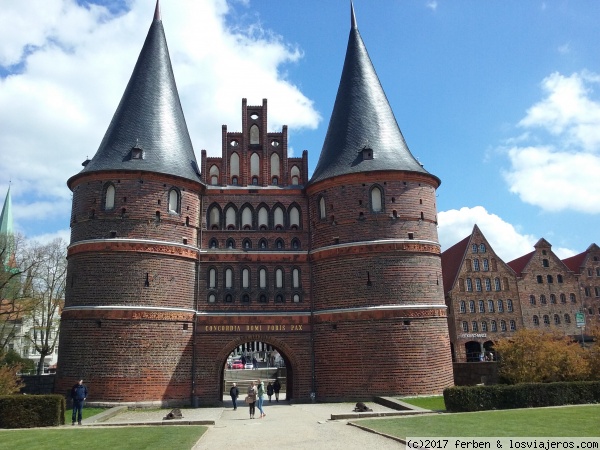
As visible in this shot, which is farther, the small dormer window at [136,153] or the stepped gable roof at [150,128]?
the stepped gable roof at [150,128]

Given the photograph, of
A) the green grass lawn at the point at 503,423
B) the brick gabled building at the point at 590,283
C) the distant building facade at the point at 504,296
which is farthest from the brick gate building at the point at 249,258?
the brick gabled building at the point at 590,283

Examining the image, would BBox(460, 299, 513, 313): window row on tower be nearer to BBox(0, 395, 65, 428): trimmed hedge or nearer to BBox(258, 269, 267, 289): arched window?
BBox(258, 269, 267, 289): arched window

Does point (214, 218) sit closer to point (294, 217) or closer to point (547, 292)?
point (294, 217)

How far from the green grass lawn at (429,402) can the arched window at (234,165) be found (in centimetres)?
1394

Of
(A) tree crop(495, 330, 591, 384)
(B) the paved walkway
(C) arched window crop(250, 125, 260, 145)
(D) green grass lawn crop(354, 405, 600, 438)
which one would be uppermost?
(C) arched window crop(250, 125, 260, 145)

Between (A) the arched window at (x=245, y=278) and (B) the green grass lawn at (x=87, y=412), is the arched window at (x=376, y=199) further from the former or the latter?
(B) the green grass lawn at (x=87, y=412)

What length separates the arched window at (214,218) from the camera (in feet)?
84.4

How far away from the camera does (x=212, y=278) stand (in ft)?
81.4

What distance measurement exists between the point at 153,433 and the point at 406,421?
290 inches

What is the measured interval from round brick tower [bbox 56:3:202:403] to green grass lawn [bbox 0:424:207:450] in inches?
249

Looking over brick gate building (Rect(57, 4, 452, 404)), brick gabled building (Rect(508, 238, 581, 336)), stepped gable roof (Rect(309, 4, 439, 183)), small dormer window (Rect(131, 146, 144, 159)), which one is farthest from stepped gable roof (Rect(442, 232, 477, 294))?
small dormer window (Rect(131, 146, 144, 159))

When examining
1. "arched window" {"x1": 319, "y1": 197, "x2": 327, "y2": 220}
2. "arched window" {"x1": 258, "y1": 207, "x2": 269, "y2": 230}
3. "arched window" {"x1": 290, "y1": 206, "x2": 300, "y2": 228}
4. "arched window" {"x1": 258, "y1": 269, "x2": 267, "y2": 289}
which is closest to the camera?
"arched window" {"x1": 258, "y1": 269, "x2": 267, "y2": 289}

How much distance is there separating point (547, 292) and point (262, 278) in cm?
3314

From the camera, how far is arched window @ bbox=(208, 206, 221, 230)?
25.7 m
